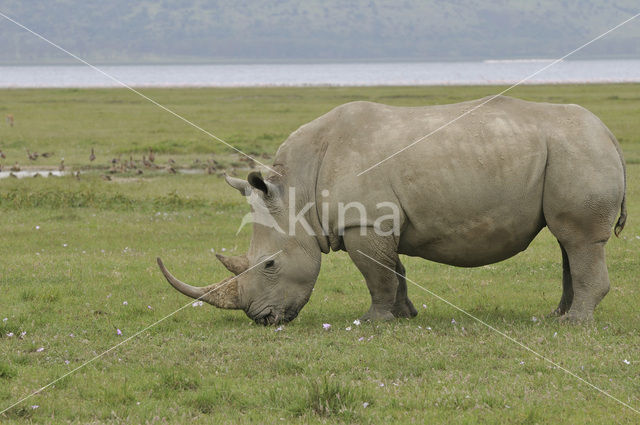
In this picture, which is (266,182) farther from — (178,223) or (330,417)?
(178,223)

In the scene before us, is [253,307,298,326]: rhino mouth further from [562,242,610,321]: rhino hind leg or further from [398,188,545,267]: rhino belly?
[562,242,610,321]: rhino hind leg

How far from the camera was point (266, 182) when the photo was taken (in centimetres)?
970

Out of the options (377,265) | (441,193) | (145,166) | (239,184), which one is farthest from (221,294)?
(145,166)

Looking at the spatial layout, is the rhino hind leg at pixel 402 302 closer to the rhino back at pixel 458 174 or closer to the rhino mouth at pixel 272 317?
the rhino back at pixel 458 174

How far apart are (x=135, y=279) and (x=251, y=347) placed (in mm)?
3976

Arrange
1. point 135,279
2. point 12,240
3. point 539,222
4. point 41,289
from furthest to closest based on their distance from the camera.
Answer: point 12,240, point 135,279, point 41,289, point 539,222

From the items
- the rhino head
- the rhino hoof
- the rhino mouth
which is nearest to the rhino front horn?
the rhino head

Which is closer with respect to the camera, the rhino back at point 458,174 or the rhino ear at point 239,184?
the rhino back at point 458,174

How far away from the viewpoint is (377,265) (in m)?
9.62

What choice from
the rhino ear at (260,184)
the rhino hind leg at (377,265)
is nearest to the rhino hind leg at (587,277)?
the rhino hind leg at (377,265)

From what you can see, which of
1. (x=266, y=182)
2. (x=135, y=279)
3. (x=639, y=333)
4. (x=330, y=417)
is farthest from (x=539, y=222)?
(x=135, y=279)

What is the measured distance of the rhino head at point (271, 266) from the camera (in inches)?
382

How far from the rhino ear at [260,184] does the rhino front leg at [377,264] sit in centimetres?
95

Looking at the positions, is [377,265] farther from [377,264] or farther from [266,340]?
[266,340]
